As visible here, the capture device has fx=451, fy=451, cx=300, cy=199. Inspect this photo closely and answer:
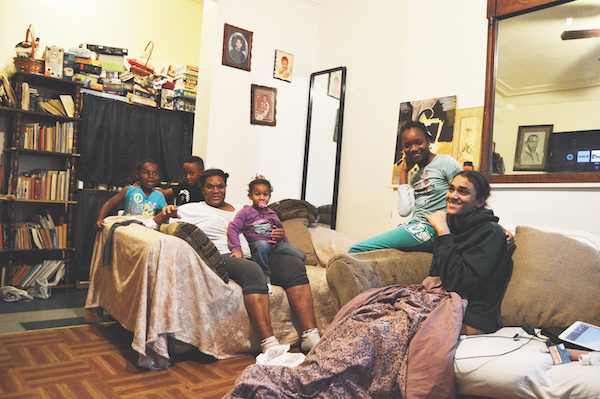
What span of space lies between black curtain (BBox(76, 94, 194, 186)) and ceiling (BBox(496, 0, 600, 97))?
3.17 m

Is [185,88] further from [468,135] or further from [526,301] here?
[526,301]

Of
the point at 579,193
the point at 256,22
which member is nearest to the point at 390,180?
the point at 579,193

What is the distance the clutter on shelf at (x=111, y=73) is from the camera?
13.1ft

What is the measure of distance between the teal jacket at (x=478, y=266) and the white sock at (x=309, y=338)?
2.76ft

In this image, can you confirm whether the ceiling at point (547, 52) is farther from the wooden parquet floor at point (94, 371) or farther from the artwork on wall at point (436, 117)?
the wooden parquet floor at point (94, 371)

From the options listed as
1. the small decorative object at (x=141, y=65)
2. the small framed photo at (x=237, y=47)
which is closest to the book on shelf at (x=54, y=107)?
the small decorative object at (x=141, y=65)

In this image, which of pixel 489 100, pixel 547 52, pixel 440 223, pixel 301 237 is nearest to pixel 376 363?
pixel 440 223

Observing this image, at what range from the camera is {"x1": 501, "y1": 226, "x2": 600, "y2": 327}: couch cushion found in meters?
1.89

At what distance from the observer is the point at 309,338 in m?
2.54

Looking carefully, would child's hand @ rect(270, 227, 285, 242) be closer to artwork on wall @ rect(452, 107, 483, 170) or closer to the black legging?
the black legging

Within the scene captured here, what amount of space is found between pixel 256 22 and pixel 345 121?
4.04 feet

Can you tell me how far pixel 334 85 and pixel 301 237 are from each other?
5.23ft

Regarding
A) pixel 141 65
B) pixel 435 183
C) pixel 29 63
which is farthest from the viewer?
pixel 141 65

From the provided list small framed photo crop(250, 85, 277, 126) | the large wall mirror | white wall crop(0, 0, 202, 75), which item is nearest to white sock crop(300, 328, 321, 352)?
the large wall mirror
